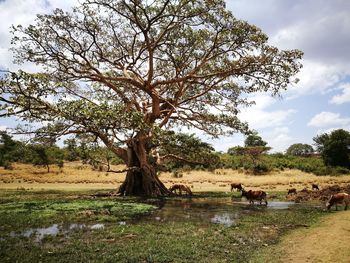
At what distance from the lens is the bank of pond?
8.63 m

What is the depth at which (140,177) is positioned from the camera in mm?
24953

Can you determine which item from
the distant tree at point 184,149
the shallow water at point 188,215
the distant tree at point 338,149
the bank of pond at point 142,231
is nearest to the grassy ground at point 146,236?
the bank of pond at point 142,231

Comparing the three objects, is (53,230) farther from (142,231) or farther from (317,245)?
(317,245)

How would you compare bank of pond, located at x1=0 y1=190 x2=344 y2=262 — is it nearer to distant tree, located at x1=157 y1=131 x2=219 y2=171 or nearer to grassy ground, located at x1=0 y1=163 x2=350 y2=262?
grassy ground, located at x1=0 y1=163 x2=350 y2=262

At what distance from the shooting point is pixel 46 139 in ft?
69.1

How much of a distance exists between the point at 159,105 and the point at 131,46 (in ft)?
14.2

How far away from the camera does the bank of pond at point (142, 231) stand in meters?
8.63

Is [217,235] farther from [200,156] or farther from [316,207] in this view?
[200,156]

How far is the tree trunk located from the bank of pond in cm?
596

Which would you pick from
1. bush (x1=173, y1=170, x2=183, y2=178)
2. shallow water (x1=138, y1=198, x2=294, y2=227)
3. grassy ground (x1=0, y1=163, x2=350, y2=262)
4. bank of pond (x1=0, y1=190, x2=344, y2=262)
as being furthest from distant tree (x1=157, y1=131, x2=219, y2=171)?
bush (x1=173, y1=170, x2=183, y2=178)

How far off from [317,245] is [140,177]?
16.2 meters

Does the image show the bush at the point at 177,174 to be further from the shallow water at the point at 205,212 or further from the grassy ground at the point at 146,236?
the grassy ground at the point at 146,236

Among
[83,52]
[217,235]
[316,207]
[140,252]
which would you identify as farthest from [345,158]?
[140,252]

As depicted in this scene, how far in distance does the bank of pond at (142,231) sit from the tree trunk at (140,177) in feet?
19.6
